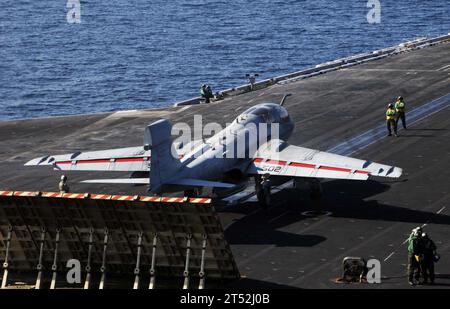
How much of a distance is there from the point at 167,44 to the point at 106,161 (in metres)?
101

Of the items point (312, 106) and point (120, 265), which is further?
point (312, 106)

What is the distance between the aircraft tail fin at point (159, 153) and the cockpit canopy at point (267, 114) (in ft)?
26.8


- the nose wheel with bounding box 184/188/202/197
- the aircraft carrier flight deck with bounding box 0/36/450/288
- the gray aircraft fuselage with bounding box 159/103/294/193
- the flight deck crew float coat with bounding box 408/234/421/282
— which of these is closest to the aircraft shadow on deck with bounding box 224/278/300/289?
the aircraft carrier flight deck with bounding box 0/36/450/288

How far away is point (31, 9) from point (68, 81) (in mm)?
76541

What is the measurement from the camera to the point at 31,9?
194125 millimetres

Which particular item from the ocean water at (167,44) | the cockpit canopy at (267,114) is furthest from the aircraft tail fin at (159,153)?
the ocean water at (167,44)

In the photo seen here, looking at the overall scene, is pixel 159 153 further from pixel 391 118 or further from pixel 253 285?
pixel 391 118

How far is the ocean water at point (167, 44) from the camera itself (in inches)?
4547

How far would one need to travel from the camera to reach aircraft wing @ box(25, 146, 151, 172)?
49.4 metres

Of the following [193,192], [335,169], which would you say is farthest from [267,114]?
[193,192]

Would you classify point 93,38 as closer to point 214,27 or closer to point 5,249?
point 214,27

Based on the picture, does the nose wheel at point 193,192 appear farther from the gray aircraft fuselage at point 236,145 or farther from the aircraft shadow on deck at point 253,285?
the aircraft shadow on deck at point 253,285

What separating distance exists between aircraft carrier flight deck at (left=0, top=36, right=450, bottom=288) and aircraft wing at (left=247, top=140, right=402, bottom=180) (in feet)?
5.86
